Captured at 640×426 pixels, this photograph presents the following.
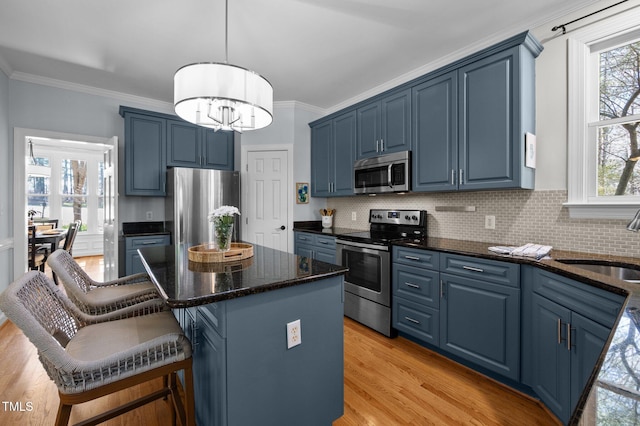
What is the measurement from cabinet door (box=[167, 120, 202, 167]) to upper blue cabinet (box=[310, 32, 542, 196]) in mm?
2580

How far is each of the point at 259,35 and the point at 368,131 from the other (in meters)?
1.48

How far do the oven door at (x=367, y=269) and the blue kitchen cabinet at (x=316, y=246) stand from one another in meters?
0.13

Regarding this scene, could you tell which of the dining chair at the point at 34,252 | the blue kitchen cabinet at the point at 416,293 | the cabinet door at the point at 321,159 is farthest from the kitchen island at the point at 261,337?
the dining chair at the point at 34,252

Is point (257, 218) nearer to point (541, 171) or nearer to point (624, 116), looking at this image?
point (541, 171)

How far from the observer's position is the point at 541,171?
7.84 feet

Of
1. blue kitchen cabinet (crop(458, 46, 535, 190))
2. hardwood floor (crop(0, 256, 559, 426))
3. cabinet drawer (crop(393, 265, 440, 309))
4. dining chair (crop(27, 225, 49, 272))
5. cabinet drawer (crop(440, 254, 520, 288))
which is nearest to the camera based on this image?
hardwood floor (crop(0, 256, 559, 426))

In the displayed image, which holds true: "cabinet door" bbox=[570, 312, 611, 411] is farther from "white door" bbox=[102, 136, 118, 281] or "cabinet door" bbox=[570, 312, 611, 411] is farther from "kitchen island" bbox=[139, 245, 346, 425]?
"white door" bbox=[102, 136, 118, 281]

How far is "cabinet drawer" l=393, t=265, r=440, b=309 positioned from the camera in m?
2.45

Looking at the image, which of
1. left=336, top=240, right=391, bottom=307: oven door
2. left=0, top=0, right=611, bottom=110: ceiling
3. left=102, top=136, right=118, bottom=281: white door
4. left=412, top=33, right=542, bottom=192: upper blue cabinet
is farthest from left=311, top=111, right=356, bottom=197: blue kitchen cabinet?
left=102, top=136, right=118, bottom=281: white door

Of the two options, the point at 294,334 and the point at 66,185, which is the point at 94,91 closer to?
the point at 294,334

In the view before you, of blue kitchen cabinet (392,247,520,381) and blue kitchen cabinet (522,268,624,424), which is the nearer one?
blue kitchen cabinet (522,268,624,424)

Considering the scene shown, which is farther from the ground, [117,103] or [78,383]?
[117,103]

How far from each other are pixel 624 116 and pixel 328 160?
9.16ft

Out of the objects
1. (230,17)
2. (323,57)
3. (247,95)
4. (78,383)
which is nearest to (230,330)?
(78,383)
